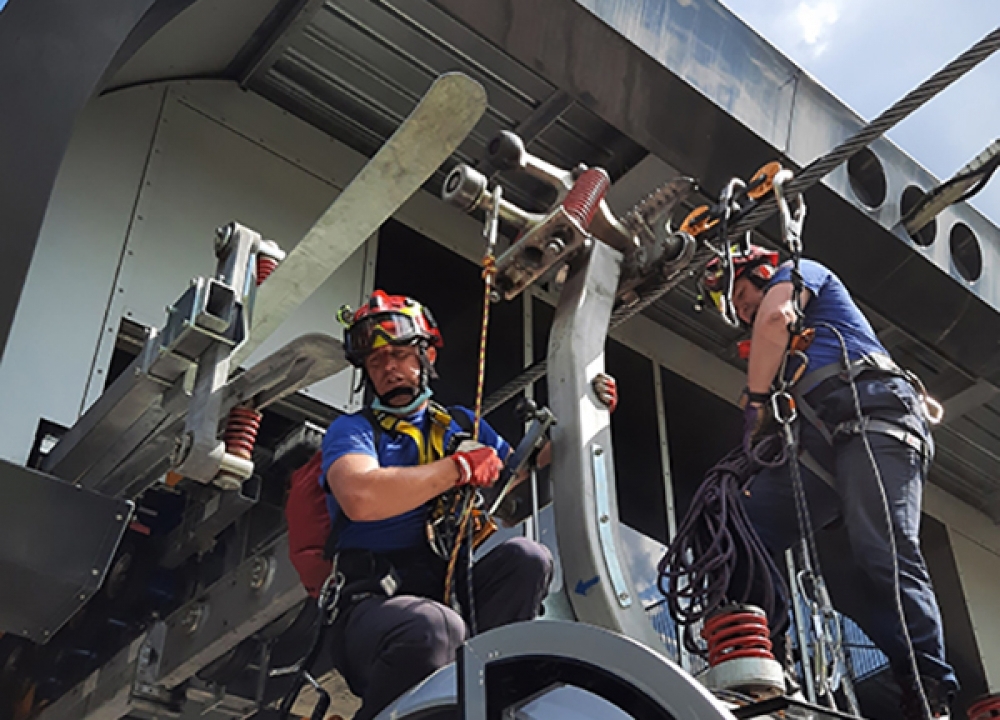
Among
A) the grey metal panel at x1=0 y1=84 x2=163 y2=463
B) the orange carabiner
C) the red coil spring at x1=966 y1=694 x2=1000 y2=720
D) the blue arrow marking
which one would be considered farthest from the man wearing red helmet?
the grey metal panel at x1=0 y1=84 x2=163 y2=463

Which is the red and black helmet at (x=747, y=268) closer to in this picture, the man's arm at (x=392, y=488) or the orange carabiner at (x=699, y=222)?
the orange carabiner at (x=699, y=222)

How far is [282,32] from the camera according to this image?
207 inches

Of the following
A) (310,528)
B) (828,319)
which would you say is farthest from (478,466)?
(828,319)

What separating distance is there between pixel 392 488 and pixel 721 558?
86 centimetres

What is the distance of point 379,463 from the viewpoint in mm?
3062

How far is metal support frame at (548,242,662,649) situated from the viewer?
2.66 meters

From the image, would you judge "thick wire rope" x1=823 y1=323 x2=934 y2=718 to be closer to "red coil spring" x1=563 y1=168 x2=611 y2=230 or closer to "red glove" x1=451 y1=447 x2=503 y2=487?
"red coil spring" x1=563 y1=168 x2=611 y2=230

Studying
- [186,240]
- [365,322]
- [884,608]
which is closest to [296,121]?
[186,240]

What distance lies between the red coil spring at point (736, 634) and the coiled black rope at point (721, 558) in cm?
26

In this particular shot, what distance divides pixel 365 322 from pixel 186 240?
1.97 meters

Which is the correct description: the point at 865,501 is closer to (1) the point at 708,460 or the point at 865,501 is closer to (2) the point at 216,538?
(2) the point at 216,538

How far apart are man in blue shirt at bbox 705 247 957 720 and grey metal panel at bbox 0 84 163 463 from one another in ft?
7.89

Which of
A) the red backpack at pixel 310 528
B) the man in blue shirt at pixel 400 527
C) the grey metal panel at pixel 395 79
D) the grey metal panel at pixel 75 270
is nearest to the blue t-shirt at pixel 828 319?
the man in blue shirt at pixel 400 527

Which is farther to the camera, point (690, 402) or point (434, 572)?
point (690, 402)
